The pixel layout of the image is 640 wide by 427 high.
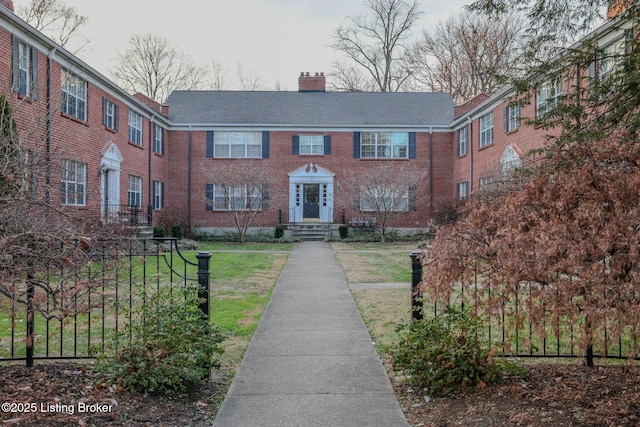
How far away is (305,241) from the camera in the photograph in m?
24.3

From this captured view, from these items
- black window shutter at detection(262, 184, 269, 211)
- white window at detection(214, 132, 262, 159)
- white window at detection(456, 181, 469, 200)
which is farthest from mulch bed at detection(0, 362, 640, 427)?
white window at detection(214, 132, 262, 159)

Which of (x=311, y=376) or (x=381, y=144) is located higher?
(x=381, y=144)

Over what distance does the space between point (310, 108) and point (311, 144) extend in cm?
221

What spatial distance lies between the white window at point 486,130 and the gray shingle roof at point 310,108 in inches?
171

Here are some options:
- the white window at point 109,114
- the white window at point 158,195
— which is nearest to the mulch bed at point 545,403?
the white window at point 109,114

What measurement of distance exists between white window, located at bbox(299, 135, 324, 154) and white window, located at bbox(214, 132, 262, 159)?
2.20m

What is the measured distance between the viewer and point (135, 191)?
2217 centimetres

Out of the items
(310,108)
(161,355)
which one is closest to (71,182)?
(161,355)

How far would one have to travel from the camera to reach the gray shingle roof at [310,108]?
2683 cm

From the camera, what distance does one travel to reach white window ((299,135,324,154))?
88.5ft

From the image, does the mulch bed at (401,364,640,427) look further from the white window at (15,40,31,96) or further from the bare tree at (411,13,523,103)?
the bare tree at (411,13,523,103)

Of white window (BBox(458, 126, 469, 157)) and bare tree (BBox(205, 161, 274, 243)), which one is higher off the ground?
white window (BBox(458, 126, 469, 157))

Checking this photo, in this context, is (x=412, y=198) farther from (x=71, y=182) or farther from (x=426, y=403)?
(x=426, y=403)

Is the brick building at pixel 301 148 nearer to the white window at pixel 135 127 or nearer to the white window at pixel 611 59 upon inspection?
the white window at pixel 135 127
